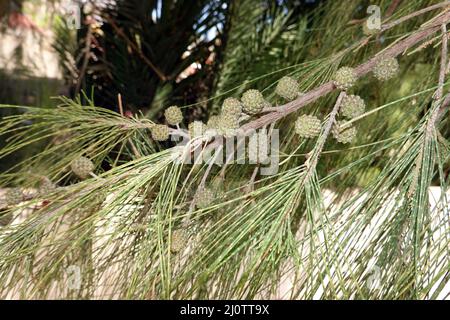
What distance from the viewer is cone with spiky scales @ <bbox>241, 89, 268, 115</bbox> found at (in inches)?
15.1

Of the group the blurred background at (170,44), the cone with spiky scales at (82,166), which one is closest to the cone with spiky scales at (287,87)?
the cone with spiky scales at (82,166)

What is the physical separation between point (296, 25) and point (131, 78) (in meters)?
0.39

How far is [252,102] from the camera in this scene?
383mm

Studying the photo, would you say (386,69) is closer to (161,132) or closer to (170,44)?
(161,132)

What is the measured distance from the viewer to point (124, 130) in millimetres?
465

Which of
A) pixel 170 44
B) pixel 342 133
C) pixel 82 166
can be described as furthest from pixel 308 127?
pixel 170 44

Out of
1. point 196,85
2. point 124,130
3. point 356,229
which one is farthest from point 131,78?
point 356,229

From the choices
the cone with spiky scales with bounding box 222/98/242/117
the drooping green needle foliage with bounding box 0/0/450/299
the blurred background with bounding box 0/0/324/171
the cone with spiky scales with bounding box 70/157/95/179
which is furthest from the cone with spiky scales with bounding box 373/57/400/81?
the blurred background with bounding box 0/0/324/171

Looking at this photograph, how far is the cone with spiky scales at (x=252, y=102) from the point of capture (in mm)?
382

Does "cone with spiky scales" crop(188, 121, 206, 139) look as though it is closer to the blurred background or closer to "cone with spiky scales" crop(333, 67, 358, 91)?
"cone with spiky scales" crop(333, 67, 358, 91)

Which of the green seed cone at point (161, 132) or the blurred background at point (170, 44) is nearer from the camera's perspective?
the green seed cone at point (161, 132)

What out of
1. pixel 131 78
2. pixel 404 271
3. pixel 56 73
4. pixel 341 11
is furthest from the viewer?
pixel 56 73

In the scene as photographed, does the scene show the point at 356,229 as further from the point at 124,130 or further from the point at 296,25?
the point at 296,25

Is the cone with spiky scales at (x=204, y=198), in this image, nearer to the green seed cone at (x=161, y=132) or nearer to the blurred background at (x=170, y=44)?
the green seed cone at (x=161, y=132)
